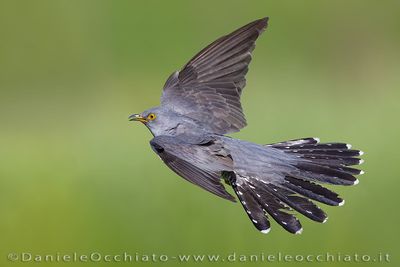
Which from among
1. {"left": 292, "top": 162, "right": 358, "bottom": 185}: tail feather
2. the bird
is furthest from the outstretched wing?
{"left": 292, "top": 162, "right": 358, "bottom": 185}: tail feather

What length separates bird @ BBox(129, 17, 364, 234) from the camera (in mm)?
5023

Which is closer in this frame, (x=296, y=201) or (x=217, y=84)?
(x=296, y=201)

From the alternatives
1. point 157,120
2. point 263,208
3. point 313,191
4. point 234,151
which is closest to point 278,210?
point 263,208

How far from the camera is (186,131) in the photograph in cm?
544

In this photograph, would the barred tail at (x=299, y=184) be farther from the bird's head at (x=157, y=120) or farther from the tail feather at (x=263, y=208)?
the bird's head at (x=157, y=120)

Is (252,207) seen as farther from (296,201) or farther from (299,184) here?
(299,184)

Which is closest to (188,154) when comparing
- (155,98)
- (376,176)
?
(376,176)

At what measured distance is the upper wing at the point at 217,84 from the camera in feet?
18.7

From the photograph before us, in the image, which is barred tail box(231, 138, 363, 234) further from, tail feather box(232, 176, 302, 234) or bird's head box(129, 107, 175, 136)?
bird's head box(129, 107, 175, 136)

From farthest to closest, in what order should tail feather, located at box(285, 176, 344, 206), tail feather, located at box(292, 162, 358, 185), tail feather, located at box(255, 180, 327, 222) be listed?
tail feather, located at box(292, 162, 358, 185), tail feather, located at box(285, 176, 344, 206), tail feather, located at box(255, 180, 327, 222)

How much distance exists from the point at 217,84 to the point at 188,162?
0.97 metres

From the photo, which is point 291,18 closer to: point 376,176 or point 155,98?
point 155,98

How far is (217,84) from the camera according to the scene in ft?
19.1

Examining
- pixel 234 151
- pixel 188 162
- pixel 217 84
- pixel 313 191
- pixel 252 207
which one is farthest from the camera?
pixel 217 84
